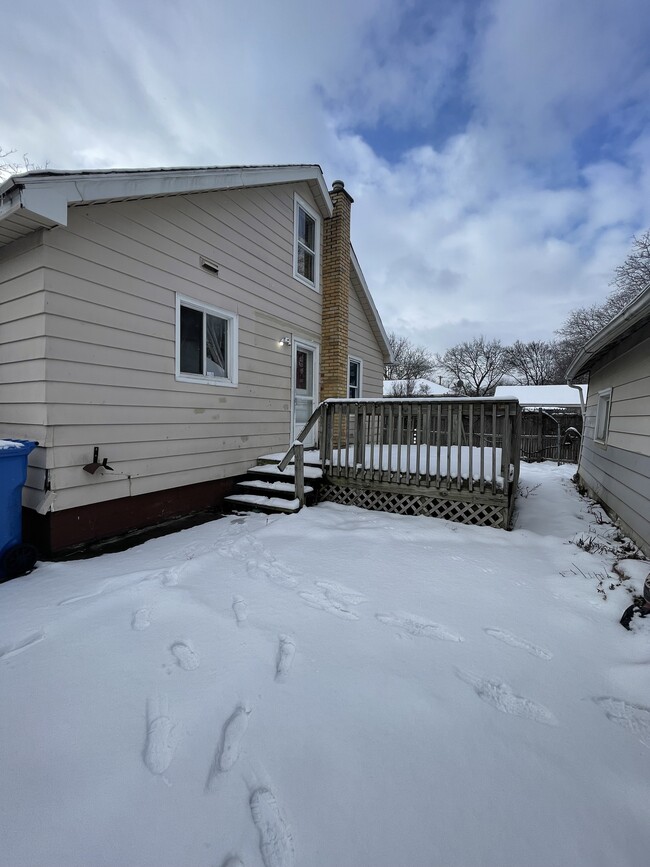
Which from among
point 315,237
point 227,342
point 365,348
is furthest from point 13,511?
point 365,348

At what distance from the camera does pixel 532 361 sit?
141 feet

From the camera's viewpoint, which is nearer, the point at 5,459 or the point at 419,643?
the point at 419,643

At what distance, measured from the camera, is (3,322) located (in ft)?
12.7

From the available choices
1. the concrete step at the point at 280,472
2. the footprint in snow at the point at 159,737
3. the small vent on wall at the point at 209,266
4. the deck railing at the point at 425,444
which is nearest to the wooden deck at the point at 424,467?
the deck railing at the point at 425,444

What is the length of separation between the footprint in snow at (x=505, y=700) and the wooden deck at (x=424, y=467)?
293 cm

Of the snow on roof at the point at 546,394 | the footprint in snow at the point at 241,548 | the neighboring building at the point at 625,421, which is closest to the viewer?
the footprint in snow at the point at 241,548

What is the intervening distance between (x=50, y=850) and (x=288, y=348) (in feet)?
21.5

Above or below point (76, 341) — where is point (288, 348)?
above

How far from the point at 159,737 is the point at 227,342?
16.5 ft

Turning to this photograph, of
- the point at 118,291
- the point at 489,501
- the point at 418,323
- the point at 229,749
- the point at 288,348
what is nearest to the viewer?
the point at 229,749

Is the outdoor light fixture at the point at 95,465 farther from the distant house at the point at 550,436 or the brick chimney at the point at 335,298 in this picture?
the distant house at the point at 550,436

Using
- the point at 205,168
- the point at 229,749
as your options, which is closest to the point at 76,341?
the point at 205,168

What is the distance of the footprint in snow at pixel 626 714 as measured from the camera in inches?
68.3

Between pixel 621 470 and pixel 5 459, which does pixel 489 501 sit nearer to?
pixel 621 470
